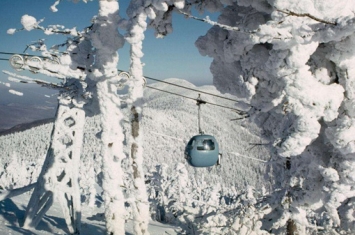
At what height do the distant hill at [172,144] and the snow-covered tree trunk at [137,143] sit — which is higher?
the distant hill at [172,144]

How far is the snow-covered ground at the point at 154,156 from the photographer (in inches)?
417

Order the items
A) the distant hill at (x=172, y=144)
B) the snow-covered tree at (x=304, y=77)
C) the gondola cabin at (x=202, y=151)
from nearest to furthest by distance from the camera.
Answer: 1. the snow-covered tree at (x=304, y=77)
2. the gondola cabin at (x=202, y=151)
3. the distant hill at (x=172, y=144)

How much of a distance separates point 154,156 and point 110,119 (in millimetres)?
59435

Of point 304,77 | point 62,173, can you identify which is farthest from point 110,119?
point 62,173

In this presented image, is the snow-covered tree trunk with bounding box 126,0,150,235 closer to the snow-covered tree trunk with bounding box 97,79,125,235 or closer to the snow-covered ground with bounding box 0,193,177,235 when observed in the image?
the snow-covered tree trunk with bounding box 97,79,125,235

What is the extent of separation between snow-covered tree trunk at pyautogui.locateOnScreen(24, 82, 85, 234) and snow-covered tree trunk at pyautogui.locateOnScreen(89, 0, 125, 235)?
3.94 metres

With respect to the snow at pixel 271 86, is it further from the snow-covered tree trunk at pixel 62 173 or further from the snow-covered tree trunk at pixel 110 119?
the snow-covered tree trunk at pixel 62 173

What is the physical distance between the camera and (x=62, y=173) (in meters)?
8.76

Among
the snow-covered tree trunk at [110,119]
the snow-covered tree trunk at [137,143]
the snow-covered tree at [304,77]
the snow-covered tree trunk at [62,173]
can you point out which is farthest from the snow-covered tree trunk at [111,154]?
the snow-covered tree trunk at [62,173]

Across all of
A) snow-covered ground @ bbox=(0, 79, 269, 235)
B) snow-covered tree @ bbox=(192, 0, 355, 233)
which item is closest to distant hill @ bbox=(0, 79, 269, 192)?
snow-covered ground @ bbox=(0, 79, 269, 235)

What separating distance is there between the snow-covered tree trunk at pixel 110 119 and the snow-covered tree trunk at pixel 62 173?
3940 mm

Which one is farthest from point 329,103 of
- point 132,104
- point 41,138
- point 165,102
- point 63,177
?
point 165,102

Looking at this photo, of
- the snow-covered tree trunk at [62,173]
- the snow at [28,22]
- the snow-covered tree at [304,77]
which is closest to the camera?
the snow-covered tree at [304,77]

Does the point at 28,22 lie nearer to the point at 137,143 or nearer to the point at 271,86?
the point at 137,143
